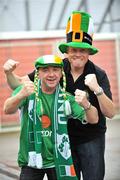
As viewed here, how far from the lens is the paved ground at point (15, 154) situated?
12.0 feet

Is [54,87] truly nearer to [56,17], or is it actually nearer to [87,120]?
[87,120]

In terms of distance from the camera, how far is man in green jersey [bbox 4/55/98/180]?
1.84 m

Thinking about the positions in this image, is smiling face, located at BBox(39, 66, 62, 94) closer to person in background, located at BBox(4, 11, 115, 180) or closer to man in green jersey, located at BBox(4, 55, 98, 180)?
man in green jersey, located at BBox(4, 55, 98, 180)

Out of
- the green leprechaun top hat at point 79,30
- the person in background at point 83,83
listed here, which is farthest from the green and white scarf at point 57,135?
the green leprechaun top hat at point 79,30

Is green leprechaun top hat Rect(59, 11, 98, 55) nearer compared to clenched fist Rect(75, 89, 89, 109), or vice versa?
clenched fist Rect(75, 89, 89, 109)

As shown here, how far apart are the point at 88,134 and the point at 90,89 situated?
7.9 inches

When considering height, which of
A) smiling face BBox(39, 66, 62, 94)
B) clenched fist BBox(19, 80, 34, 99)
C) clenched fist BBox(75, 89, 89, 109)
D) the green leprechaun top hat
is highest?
the green leprechaun top hat

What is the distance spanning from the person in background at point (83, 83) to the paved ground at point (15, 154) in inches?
56.9

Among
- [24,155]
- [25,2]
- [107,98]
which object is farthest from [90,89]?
[25,2]

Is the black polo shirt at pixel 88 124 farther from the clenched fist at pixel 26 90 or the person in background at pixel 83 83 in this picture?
the clenched fist at pixel 26 90

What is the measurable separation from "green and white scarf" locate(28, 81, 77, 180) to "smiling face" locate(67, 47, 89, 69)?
0.12 meters

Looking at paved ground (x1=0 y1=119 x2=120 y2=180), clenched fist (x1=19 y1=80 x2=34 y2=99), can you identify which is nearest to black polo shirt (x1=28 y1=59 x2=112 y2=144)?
clenched fist (x1=19 y1=80 x2=34 y2=99)

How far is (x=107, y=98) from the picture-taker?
1.83 metres

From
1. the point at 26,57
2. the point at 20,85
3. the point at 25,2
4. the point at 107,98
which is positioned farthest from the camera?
the point at 26,57
